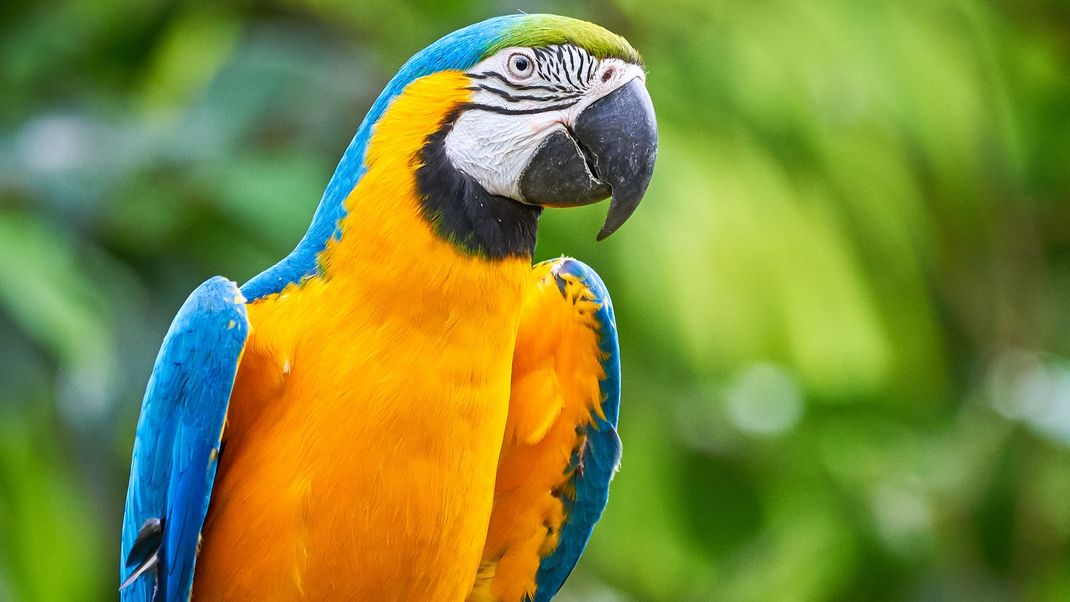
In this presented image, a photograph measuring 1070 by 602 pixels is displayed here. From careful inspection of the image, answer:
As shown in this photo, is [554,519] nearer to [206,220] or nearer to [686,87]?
[206,220]

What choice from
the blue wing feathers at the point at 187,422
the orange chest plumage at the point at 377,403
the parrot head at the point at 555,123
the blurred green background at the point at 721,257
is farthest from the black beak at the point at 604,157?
the blurred green background at the point at 721,257

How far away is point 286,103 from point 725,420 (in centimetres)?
148

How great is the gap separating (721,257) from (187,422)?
1933 mm

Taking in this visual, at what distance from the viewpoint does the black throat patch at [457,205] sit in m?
1.24

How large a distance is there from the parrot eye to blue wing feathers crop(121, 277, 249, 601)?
1.36ft

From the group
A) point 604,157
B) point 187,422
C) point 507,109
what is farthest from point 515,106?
point 187,422

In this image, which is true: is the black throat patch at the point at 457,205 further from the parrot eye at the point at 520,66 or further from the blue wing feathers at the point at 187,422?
the blue wing feathers at the point at 187,422

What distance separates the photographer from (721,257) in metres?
2.94

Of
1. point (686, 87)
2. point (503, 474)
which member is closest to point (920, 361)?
point (686, 87)

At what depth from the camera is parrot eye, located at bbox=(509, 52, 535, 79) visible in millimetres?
1236

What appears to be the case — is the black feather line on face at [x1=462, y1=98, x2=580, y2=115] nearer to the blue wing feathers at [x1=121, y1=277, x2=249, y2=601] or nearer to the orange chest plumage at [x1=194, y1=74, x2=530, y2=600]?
the orange chest plumage at [x1=194, y1=74, x2=530, y2=600]

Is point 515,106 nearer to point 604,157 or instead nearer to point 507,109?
point 507,109

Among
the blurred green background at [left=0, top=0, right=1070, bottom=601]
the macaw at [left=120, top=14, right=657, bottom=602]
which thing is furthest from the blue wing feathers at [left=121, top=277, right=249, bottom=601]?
the blurred green background at [left=0, top=0, right=1070, bottom=601]

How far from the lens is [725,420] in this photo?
3109 millimetres
